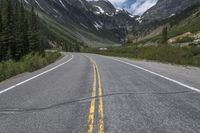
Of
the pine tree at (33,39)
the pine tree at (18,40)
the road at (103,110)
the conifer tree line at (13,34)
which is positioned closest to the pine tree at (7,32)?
the conifer tree line at (13,34)

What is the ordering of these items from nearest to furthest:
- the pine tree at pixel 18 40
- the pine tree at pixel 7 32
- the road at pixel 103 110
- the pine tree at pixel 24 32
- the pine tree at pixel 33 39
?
the road at pixel 103 110, the pine tree at pixel 7 32, the pine tree at pixel 18 40, the pine tree at pixel 24 32, the pine tree at pixel 33 39

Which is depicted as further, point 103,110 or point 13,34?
point 13,34

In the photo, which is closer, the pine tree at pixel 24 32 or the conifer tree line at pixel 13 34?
the conifer tree line at pixel 13 34

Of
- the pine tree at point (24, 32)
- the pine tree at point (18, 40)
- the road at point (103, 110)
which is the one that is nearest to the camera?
the road at point (103, 110)

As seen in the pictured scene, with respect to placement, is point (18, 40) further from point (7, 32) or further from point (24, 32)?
point (24, 32)

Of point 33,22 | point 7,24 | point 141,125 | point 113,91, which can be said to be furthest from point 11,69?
point 33,22

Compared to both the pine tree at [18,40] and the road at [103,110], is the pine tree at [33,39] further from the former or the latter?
the road at [103,110]

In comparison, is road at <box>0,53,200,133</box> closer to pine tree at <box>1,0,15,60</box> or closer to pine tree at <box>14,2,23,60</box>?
pine tree at <box>1,0,15,60</box>

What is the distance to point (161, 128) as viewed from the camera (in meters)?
6.31

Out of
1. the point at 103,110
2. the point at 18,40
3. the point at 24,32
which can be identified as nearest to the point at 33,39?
the point at 24,32

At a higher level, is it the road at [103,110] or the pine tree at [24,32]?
the pine tree at [24,32]

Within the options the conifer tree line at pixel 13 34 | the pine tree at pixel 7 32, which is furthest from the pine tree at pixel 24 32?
the pine tree at pixel 7 32

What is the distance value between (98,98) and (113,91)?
1.45m

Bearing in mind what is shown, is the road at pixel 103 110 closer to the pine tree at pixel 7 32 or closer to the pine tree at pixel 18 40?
the pine tree at pixel 7 32
